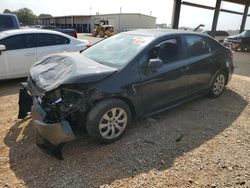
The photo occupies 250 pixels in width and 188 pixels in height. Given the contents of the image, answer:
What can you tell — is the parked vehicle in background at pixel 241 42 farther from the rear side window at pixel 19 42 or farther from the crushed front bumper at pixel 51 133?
the crushed front bumper at pixel 51 133

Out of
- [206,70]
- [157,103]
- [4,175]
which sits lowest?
[4,175]

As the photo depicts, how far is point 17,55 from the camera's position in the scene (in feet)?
22.1

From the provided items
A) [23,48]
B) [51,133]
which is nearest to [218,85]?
[51,133]

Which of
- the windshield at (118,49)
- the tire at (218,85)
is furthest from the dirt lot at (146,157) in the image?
the windshield at (118,49)

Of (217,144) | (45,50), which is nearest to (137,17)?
(45,50)

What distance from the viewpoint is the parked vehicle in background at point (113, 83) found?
3474mm

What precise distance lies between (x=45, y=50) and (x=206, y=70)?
4306mm

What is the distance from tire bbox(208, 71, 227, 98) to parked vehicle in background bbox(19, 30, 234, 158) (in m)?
0.40

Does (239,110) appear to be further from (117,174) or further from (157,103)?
(117,174)

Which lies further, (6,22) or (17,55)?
(6,22)

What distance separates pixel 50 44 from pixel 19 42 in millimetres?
854

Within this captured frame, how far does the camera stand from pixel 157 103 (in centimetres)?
442

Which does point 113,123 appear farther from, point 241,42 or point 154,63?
point 241,42

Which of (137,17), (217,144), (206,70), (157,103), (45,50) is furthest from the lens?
(137,17)
